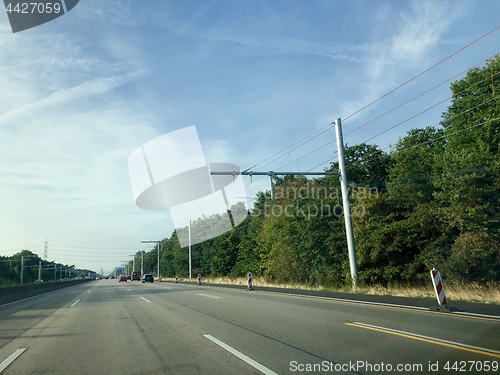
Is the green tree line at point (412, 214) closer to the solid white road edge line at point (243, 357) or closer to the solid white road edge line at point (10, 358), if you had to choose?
the solid white road edge line at point (243, 357)

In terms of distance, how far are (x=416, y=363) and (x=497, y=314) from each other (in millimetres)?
5778

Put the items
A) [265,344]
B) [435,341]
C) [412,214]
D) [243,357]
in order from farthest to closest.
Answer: [412,214] < [265,344] < [435,341] < [243,357]

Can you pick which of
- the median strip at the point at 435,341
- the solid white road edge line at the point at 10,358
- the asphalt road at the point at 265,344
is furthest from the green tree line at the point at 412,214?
the solid white road edge line at the point at 10,358

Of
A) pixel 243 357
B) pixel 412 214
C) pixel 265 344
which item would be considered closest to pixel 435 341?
pixel 265 344

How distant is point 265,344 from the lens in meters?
8.51

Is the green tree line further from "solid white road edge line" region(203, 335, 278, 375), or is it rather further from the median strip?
"solid white road edge line" region(203, 335, 278, 375)

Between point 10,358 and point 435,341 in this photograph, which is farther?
point 435,341

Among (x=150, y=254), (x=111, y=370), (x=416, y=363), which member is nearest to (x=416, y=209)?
(x=416, y=363)

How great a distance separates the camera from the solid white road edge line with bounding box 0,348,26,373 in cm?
727

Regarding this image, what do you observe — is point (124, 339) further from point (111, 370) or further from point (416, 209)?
point (416, 209)

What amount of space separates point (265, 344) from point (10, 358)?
5076mm

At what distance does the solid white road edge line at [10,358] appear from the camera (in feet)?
23.9

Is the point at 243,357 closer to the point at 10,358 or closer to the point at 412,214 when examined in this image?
the point at 10,358

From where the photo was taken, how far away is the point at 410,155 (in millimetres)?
26516
